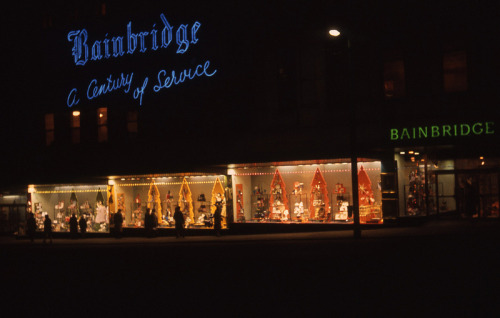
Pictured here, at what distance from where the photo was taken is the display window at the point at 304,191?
29.4 meters

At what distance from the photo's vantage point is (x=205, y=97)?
34.4 metres

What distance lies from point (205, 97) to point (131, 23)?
772 cm

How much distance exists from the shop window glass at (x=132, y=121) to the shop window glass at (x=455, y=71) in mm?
18710

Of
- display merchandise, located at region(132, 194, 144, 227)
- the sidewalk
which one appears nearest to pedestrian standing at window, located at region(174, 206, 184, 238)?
the sidewalk

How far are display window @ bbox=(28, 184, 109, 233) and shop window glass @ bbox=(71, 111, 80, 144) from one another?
10.0ft

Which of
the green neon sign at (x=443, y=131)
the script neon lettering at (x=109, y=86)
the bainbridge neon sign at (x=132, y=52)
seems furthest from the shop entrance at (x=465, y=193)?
the script neon lettering at (x=109, y=86)

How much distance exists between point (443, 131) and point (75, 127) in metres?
23.9

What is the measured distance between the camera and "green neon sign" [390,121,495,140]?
26.6 m

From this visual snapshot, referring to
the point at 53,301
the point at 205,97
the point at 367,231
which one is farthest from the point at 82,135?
the point at 53,301

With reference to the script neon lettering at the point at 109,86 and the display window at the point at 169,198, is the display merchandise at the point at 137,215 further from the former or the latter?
the script neon lettering at the point at 109,86

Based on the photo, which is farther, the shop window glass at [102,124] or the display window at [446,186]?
the shop window glass at [102,124]

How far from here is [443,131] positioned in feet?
89.5

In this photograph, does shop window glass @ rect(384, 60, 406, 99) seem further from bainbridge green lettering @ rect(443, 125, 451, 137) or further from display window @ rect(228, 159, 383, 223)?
display window @ rect(228, 159, 383, 223)

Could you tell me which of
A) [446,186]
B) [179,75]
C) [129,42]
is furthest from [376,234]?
[129,42]
